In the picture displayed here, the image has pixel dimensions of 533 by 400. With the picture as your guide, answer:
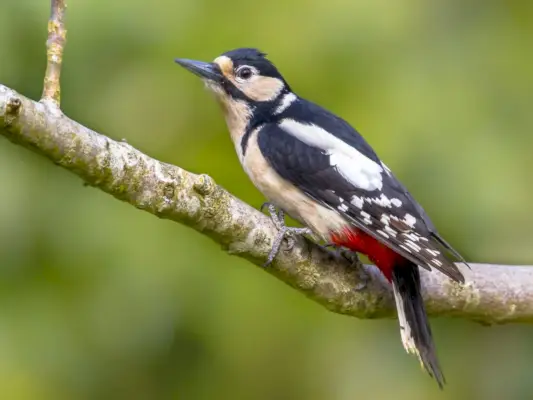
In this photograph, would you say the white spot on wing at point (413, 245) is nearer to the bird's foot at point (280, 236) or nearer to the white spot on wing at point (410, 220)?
the white spot on wing at point (410, 220)

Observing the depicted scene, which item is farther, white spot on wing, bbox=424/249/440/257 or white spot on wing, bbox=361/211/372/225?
white spot on wing, bbox=361/211/372/225

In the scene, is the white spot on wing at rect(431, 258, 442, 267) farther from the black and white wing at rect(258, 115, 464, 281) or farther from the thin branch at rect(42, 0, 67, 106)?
the thin branch at rect(42, 0, 67, 106)

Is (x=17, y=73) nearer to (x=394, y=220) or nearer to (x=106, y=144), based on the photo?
(x=106, y=144)

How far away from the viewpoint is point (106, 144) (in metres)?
2.05

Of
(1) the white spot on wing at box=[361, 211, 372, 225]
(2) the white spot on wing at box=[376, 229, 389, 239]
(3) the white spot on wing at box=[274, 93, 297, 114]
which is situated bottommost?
(2) the white spot on wing at box=[376, 229, 389, 239]

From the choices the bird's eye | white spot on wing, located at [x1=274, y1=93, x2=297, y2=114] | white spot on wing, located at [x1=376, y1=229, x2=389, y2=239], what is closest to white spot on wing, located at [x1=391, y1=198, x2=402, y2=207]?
white spot on wing, located at [x1=376, y1=229, x2=389, y2=239]

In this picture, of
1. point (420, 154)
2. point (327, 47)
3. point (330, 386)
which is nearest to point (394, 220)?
point (420, 154)

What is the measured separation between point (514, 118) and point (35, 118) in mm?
1581

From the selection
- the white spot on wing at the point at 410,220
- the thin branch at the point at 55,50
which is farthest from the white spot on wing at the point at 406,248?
the thin branch at the point at 55,50

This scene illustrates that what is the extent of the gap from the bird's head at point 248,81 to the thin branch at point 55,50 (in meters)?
0.79

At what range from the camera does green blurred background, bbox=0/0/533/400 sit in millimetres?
2809

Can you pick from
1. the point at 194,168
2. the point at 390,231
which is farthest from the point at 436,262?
the point at 194,168

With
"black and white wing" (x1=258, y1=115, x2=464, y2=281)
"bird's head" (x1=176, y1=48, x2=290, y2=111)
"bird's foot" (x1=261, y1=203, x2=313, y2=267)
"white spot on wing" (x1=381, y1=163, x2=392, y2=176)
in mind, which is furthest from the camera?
"bird's head" (x1=176, y1=48, x2=290, y2=111)

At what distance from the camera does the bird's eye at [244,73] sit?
2.97m
